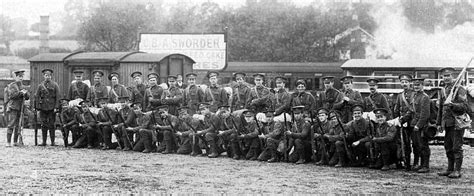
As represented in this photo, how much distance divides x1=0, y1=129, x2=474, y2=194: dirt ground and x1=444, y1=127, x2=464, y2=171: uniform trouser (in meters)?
0.25

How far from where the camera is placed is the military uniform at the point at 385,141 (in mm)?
10305

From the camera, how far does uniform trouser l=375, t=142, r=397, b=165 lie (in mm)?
10430

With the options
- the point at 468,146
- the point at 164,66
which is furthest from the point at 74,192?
the point at 164,66

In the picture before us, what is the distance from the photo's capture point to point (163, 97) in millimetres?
13289

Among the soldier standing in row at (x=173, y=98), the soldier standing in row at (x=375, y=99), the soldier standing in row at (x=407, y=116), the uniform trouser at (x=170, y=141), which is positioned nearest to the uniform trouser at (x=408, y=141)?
the soldier standing in row at (x=407, y=116)

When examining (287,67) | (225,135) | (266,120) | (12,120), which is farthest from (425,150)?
(287,67)

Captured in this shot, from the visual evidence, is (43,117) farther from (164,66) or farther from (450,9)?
(450,9)

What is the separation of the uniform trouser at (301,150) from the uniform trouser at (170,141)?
2636mm

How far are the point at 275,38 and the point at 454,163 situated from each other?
112ft

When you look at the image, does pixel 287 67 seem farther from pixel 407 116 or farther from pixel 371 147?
pixel 407 116

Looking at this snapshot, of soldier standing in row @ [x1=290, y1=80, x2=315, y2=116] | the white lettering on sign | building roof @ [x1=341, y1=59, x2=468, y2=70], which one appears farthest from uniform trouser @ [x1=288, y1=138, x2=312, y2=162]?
the white lettering on sign

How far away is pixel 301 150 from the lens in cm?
1130

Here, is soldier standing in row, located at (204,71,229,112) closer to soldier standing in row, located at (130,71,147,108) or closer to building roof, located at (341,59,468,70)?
soldier standing in row, located at (130,71,147,108)

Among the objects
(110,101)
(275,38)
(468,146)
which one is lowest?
(468,146)
